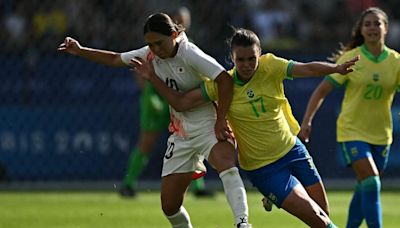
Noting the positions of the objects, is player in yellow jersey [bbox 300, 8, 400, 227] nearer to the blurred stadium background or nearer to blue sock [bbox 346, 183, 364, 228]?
blue sock [bbox 346, 183, 364, 228]

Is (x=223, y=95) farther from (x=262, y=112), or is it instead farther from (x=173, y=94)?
(x=173, y=94)

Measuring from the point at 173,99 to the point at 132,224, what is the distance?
3.30 m

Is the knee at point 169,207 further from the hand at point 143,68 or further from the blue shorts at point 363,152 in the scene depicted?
the blue shorts at point 363,152

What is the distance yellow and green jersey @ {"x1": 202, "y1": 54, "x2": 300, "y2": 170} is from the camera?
27.3ft

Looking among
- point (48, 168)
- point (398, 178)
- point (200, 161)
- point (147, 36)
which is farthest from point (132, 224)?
point (398, 178)

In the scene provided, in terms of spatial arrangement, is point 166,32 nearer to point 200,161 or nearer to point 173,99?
point 173,99

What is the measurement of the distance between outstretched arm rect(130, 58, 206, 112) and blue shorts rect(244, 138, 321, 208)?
0.69m

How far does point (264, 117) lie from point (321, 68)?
1.93 feet

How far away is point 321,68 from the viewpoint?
8.12m

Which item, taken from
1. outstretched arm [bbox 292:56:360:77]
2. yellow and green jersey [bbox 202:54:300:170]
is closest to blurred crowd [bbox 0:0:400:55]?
yellow and green jersey [bbox 202:54:300:170]

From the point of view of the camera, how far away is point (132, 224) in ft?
37.7

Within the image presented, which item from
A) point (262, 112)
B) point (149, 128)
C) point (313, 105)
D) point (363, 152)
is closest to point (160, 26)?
point (262, 112)

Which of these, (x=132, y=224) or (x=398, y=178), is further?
(x=398, y=178)

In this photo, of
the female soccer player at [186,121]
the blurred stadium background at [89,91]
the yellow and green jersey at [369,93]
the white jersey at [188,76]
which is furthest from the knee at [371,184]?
the blurred stadium background at [89,91]
